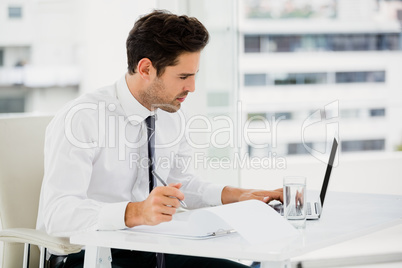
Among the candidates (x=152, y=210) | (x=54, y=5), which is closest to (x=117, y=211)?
(x=152, y=210)

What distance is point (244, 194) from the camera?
Answer: 1696 mm

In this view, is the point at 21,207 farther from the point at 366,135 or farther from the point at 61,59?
the point at 366,135

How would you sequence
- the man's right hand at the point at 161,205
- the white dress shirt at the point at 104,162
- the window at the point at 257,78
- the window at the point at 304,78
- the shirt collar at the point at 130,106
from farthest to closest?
1. the window at the point at 304,78
2. the window at the point at 257,78
3. the shirt collar at the point at 130,106
4. the white dress shirt at the point at 104,162
5. the man's right hand at the point at 161,205

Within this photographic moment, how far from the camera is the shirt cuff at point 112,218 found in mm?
1324

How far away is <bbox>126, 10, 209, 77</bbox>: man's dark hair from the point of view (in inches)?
65.3

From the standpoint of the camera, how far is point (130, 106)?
68.1 inches

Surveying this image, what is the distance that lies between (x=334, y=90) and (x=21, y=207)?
21.7m

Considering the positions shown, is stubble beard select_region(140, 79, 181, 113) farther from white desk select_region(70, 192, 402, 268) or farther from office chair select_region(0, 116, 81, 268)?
white desk select_region(70, 192, 402, 268)

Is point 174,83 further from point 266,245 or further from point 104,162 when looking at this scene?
point 266,245

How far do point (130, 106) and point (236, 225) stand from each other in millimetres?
646

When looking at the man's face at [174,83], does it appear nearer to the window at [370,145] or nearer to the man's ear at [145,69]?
the man's ear at [145,69]

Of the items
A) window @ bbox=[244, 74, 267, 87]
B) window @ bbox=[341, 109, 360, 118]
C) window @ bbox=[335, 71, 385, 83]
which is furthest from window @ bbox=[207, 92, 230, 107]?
window @ bbox=[335, 71, 385, 83]

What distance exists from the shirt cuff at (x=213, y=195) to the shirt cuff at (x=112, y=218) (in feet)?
1.70

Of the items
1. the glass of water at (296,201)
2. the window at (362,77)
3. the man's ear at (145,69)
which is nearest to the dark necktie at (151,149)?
the man's ear at (145,69)
